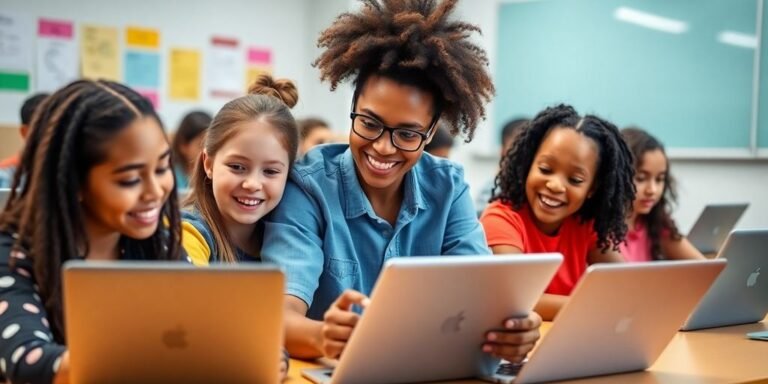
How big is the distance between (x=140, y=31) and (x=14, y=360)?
13.2ft

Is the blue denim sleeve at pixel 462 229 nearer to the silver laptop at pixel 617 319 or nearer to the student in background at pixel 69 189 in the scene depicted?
the silver laptop at pixel 617 319

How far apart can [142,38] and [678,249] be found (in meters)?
3.20

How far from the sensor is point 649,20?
4523 mm

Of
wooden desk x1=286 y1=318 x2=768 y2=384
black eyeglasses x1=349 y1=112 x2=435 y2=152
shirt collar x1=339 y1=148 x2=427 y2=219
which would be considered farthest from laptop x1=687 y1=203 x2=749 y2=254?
black eyeglasses x1=349 y1=112 x2=435 y2=152

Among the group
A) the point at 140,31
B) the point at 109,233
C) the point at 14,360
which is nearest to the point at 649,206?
the point at 109,233

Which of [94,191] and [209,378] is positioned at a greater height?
[94,191]

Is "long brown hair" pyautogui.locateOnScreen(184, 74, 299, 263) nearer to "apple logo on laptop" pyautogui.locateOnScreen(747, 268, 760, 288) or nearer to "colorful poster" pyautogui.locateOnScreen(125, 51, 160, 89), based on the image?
"apple logo on laptop" pyautogui.locateOnScreen(747, 268, 760, 288)

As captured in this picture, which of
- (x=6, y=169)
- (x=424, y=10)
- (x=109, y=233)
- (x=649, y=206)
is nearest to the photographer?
(x=109, y=233)

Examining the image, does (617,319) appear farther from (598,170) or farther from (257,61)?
(257,61)

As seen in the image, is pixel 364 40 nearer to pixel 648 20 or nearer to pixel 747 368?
pixel 747 368

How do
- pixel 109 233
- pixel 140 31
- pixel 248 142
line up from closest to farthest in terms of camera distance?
pixel 109 233, pixel 248 142, pixel 140 31

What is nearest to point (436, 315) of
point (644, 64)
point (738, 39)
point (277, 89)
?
point (277, 89)

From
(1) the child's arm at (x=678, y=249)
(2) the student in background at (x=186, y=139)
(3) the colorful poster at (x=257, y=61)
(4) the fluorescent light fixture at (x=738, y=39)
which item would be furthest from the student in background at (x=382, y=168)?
(3) the colorful poster at (x=257, y=61)

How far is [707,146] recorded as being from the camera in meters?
4.36
